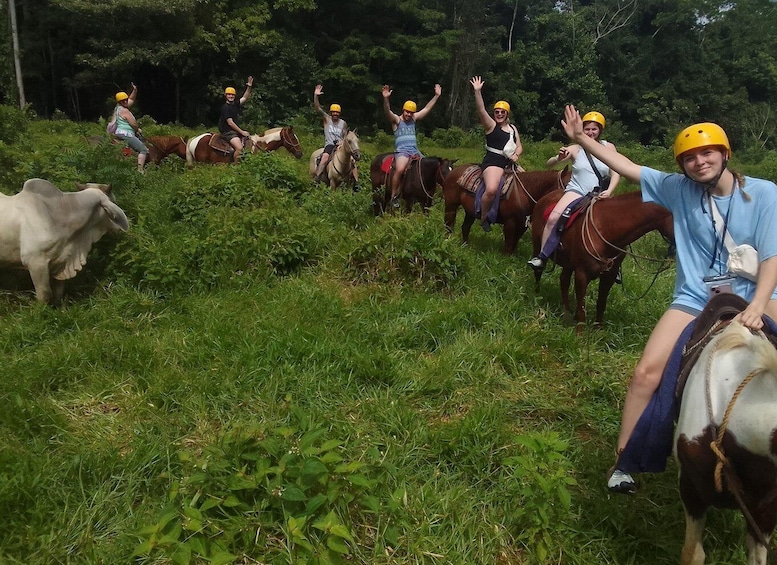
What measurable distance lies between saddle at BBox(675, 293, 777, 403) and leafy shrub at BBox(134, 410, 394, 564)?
1.66 metres

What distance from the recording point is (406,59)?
29.5 m

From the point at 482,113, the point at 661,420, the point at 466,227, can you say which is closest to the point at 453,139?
the point at 466,227

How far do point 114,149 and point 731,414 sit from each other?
7333mm

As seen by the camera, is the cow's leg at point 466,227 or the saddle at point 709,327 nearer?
the saddle at point 709,327

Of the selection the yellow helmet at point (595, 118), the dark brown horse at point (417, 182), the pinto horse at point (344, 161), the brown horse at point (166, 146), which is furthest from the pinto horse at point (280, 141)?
the yellow helmet at point (595, 118)

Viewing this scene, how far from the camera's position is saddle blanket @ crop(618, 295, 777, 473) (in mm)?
2557

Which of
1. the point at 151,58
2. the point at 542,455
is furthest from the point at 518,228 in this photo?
the point at 151,58

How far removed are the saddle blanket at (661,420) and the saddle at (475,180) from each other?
510cm

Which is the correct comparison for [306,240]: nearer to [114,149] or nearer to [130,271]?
[130,271]

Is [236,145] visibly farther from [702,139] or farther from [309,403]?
[702,139]

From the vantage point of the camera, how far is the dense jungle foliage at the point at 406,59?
23870mm

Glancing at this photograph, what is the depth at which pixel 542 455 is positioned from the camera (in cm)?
304

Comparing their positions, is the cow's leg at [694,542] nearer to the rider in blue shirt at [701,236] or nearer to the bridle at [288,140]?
the rider in blue shirt at [701,236]

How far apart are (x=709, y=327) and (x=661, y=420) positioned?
19.9 inches
